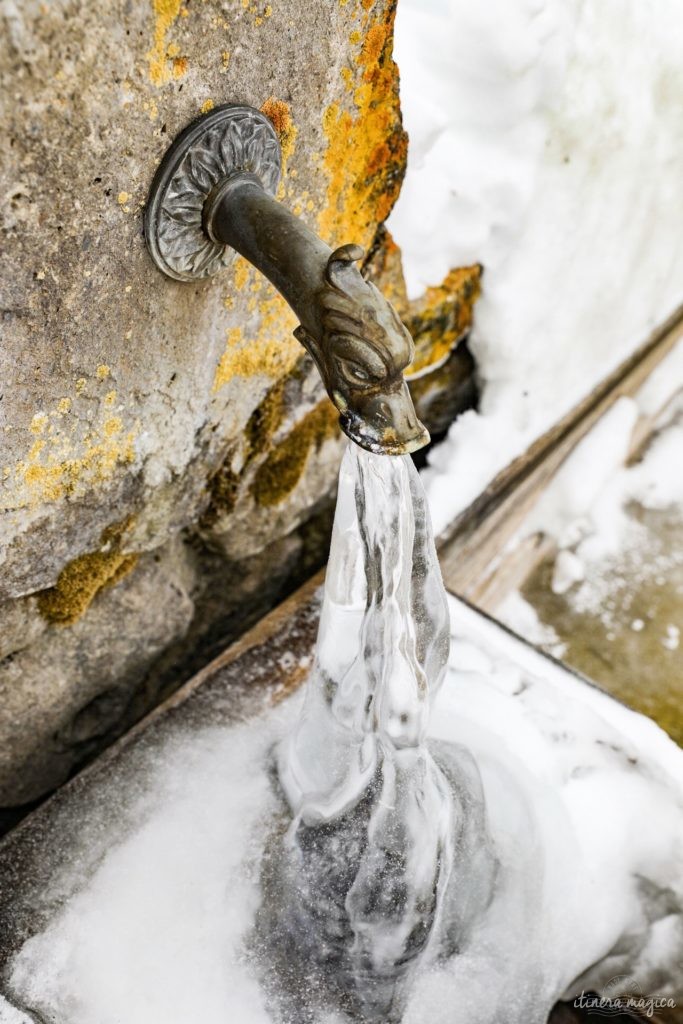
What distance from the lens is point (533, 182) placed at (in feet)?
5.25

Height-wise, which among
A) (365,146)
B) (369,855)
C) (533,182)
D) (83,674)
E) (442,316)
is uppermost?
(533,182)

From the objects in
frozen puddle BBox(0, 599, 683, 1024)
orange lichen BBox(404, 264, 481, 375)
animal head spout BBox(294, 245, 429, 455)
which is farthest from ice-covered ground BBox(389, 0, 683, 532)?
animal head spout BBox(294, 245, 429, 455)

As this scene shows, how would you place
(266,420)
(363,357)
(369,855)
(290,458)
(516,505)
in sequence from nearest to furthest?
1. (363,357)
2. (369,855)
3. (266,420)
4. (290,458)
5. (516,505)

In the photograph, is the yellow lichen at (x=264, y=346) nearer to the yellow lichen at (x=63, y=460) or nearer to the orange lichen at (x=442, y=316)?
the yellow lichen at (x=63, y=460)

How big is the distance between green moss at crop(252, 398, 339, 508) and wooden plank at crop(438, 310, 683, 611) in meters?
0.36

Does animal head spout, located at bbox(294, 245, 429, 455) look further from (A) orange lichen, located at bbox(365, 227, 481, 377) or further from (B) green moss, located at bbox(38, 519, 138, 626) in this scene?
(A) orange lichen, located at bbox(365, 227, 481, 377)

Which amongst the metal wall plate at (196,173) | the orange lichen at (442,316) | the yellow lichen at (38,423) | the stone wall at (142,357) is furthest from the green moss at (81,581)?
the orange lichen at (442,316)

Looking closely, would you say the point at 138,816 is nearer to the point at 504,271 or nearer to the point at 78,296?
the point at 78,296

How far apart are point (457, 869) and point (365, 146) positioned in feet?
3.59

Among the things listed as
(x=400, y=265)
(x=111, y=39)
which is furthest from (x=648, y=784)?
(x=111, y=39)

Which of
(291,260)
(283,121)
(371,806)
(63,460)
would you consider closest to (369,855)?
(371,806)

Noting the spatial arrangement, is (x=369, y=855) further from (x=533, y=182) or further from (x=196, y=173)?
(x=533, y=182)

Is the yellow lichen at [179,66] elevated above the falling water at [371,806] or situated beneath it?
elevated above

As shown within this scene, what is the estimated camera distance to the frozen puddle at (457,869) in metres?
Answer: 1.08
